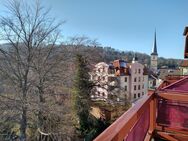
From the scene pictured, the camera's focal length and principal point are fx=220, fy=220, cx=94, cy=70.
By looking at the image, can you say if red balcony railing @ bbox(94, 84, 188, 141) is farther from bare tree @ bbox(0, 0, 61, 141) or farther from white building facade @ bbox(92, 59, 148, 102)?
white building facade @ bbox(92, 59, 148, 102)

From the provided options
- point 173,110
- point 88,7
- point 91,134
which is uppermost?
point 88,7

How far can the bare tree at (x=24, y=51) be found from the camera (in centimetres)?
976

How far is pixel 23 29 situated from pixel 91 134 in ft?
23.9

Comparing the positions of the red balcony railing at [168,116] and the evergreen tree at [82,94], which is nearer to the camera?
the red balcony railing at [168,116]

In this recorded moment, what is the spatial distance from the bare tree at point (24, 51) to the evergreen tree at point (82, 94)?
12.3 feet

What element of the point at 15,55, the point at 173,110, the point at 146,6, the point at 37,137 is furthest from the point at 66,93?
the point at 173,110

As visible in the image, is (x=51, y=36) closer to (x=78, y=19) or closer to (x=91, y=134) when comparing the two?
(x=78, y=19)

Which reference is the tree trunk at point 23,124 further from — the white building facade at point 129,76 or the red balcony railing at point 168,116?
the white building facade at point 129,76

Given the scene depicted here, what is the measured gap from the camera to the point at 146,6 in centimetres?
1100

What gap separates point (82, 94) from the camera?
49.9ft

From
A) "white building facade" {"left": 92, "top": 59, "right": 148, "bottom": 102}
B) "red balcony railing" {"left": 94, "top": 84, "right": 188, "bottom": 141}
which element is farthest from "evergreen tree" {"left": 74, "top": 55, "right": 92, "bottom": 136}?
"red balcony railing" {"left": 94, "top": 84, "right": 188, "bottom": 141}

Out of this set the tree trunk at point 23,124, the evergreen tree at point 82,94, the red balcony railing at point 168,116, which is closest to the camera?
the red balcony railing at point 168,116

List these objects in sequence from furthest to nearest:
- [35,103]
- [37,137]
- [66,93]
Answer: [66,93], [37,137], [35,103]

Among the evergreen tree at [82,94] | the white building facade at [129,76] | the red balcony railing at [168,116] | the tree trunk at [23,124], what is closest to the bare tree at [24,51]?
the tree trunk at [23,124]
